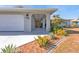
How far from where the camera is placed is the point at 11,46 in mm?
5871

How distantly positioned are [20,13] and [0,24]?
111cm

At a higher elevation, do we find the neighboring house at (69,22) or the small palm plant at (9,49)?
the neighboring house at (69,22)

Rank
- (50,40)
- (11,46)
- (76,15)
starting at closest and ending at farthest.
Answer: (76,15), (11,46), (50,40)

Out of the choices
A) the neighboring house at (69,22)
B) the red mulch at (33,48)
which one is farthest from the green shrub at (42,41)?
the neighboring house at (69,22)

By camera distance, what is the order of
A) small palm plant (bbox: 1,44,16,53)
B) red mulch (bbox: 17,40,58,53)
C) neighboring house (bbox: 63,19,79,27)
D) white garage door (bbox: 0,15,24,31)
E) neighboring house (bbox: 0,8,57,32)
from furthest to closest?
white garage door (bbox: 0,15,24,31), neighboring house (bbox: 0,8,57,32), red mulch (bbox: 17,40,58,53), small palm plant (bbox: 1,44,16,53), neighboring house (bbox: 63,19,79,27)

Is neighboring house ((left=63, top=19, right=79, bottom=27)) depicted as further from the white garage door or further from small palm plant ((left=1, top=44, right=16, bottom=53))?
the white garage door

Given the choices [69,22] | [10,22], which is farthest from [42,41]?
[10,22]

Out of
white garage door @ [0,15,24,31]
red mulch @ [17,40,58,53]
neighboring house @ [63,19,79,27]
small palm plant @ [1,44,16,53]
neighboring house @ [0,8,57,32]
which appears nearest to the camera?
neighboring house @ [63,19,79,27]

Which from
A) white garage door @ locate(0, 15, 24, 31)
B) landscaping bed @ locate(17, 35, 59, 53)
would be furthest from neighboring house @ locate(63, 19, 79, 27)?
white garage door @ locate(0, 15, 24, 31)

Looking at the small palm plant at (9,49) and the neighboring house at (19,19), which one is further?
the neighboring house at (19,19)

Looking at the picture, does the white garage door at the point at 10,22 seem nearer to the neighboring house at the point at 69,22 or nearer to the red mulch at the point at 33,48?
the red mulch at the point at 33,48
